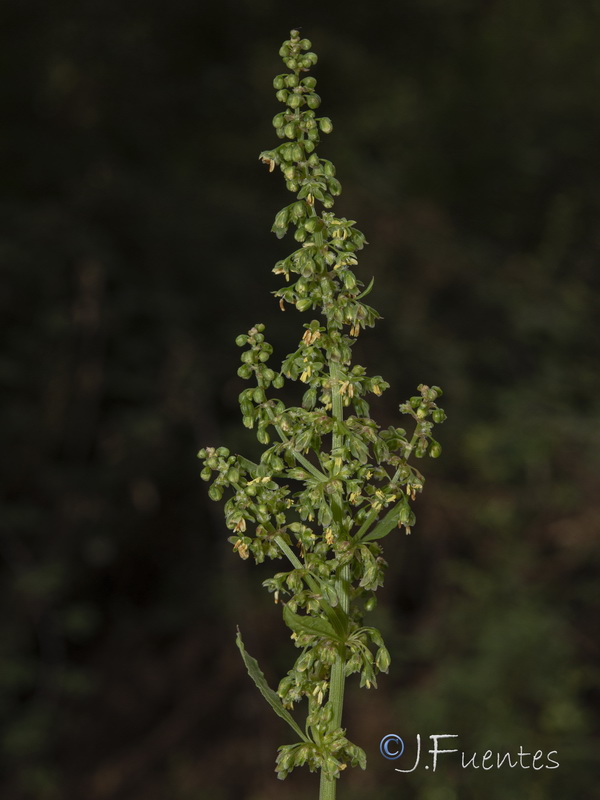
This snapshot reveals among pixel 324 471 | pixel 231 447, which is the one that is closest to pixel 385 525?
pixel 324 471

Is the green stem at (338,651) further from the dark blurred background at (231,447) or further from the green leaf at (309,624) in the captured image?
the dark blurred background at (231,447)

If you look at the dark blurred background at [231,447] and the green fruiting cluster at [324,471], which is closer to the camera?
the green fruiting cluster at [324,471]

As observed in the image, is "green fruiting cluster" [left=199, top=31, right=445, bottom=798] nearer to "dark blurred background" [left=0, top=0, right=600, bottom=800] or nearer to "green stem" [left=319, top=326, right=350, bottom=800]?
"green stem" [left=319, top=326, right=350, bottom=800]

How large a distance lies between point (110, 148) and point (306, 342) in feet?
18.5

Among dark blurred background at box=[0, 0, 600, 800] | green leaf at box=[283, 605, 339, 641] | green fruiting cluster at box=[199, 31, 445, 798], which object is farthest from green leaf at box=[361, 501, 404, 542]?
dark blurred background at box=[0, 0, 600, 800]

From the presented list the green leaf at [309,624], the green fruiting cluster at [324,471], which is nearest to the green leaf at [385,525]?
the green fruiting cluster at [324,471]

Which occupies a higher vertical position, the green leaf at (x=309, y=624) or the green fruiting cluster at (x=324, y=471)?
the green fruiting cluster at (x=324, y=471)

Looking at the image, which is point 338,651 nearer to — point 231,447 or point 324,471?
point 324,471

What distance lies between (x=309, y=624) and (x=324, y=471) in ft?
0.69

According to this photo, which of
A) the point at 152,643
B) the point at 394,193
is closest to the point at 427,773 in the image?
the point at 152,643

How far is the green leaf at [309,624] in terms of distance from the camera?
1.20 meters

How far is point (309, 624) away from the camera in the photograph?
121 centimetres

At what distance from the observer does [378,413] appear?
6945 mm

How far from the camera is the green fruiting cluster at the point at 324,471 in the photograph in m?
1.22
